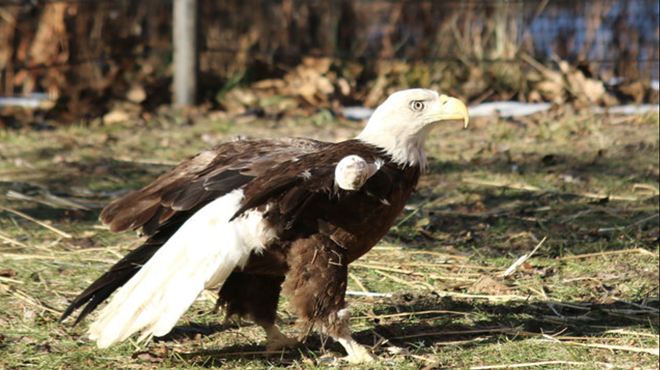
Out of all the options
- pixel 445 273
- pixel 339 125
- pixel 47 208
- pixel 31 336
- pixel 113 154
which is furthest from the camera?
pixel 339 125

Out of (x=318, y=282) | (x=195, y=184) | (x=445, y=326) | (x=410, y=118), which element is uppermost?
(x=410, y=118)

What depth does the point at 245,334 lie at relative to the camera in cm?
354

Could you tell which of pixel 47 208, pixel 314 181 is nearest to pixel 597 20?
pixel 47 208

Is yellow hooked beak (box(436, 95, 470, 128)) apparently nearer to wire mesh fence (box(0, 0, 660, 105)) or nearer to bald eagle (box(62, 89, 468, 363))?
bald eagle (box(62, 89, 468, 363))

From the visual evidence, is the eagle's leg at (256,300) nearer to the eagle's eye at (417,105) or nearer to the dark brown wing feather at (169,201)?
the dark brown wing feather at (169,201)

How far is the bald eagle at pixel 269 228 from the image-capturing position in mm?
2938

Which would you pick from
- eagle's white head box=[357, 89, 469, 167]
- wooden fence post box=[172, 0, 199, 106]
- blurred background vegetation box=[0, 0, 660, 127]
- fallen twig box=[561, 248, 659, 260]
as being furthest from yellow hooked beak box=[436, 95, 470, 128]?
wooden fence post box=[172, 0, 199, 106]

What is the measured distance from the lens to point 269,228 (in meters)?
3.00

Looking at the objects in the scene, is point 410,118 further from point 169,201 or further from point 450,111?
point 169,201

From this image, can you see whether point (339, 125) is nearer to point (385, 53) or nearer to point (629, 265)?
point (385, 53)

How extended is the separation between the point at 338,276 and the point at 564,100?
16.7ft

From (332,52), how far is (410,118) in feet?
17.1

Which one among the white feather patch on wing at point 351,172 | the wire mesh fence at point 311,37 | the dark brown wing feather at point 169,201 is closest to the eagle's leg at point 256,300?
the dark brown wing feather at point 169,201

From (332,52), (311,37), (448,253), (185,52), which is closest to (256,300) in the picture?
(448,253)
